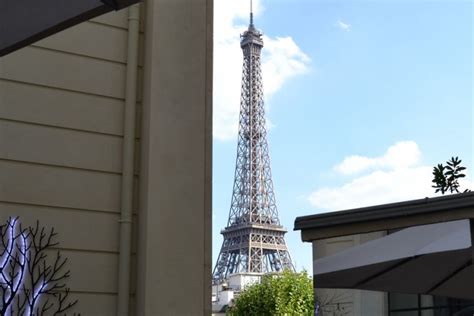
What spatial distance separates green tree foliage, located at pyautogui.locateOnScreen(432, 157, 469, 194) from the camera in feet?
50.0

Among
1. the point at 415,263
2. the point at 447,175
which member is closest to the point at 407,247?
the point at 415,263

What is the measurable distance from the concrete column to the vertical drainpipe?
7cm

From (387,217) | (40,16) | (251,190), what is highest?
(251,190)

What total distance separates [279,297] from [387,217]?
139 ft

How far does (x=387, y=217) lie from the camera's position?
3100 mm

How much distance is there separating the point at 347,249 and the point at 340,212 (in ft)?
0.70

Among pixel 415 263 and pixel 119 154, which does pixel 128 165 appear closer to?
pixel 119 154

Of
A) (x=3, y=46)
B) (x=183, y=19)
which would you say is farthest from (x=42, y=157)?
(x=3, y=46)

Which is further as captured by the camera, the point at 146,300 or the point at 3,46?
the point at 146,300

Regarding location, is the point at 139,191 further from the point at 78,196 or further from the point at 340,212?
the point at 340,212

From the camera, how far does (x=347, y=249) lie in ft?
11.0

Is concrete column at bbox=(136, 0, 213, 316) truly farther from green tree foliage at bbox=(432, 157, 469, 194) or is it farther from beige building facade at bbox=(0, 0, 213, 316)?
green tree foliage at bbox=(432, 157, 469, 194)

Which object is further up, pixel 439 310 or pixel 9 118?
pixel 9 118

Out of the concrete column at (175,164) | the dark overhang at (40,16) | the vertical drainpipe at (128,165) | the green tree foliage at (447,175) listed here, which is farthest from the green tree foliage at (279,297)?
the dark overhang at (40,16)
